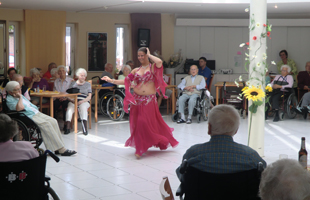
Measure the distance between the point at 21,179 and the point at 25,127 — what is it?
9.38ft

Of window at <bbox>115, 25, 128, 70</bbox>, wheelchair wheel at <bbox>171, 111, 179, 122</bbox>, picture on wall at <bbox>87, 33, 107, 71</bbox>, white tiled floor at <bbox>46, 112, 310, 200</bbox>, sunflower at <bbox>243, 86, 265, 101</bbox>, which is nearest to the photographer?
white tiled floor at <bbox>46, 112, 310, 200</bbox>

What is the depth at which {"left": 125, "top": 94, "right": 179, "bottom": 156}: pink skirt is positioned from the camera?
19.5ft

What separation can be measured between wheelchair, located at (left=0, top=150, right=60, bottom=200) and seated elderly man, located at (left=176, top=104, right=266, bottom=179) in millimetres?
1004

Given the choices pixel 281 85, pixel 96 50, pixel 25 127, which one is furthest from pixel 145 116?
pixel 96 50

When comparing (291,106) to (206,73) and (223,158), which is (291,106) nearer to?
(206,73)

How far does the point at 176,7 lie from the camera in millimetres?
10484

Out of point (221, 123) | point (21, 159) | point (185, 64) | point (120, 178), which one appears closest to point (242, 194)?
point (221, 123)

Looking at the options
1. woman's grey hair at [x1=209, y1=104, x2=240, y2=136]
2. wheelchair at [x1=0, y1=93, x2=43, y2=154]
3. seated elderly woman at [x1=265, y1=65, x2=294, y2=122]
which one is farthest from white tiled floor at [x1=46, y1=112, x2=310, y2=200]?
woman's grey hair at [x1=209, y1=104, x2=240, y2=136]

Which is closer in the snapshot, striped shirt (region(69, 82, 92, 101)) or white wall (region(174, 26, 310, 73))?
striped shirt (region(69, 82, 92, 101))

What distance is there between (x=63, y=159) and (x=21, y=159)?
278cm

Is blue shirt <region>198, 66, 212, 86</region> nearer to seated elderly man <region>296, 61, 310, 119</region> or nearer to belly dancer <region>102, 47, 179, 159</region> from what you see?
seated elderly man <region>296, 61, 310, 119</region>

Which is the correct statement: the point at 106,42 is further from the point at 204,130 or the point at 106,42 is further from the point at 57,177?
the point at 57,177

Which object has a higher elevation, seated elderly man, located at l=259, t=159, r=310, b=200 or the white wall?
the white wall

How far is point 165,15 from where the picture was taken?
12.0 meters
